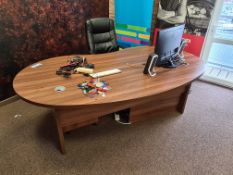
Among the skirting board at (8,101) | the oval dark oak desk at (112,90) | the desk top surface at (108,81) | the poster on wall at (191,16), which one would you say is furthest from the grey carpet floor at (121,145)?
the poster on wall at (191,16)

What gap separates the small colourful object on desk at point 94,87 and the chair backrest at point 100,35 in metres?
1.06

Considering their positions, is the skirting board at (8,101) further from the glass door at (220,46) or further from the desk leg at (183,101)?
the glass door at (220,46)

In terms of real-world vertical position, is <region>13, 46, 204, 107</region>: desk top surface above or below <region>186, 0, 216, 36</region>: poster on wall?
below

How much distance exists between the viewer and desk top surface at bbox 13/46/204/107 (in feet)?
4.73

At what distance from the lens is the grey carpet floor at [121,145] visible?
168 centimetres

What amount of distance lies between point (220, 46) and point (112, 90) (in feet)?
8.58

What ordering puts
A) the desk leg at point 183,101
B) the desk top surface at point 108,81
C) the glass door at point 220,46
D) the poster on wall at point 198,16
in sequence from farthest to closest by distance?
the glass door at point 220,46 → the poster on wall at point 198,16 → the desk leg at point 183,101 → the desk top surface at point 108,81

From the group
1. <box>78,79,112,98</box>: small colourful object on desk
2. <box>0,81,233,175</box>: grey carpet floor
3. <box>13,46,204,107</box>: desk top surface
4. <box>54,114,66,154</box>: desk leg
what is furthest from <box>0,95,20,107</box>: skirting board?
<box>78,79,112,98</box>: small colourful object on desk

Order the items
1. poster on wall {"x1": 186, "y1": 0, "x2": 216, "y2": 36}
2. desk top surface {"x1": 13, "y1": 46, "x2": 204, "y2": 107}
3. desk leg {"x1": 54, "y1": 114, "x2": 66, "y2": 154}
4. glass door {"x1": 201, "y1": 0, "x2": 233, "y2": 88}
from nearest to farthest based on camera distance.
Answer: desk top surface {"x1": 13, "y1": 46, "x2": 204, "y2": 107} → desk leg {"x1": 54, "y1": 114, "x2": 66, "y2": 154} → poster on wall {"x1": 186, "y1": 0, "x2": 216, "y2": 36} → glass door {"x1": 201, "y1": 0, "x2": 233, "y2": 88}

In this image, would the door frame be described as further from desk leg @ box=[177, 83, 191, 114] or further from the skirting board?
the skirting board

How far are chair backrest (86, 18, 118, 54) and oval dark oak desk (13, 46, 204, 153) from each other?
1.49 ft

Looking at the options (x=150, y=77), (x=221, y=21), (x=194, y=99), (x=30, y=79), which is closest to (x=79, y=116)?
(x=30, y=79)

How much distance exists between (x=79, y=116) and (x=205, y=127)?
153cm

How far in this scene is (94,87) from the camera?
160 cm
